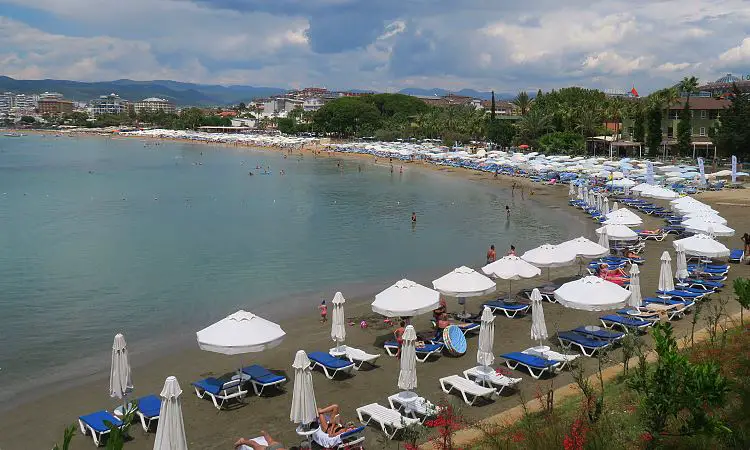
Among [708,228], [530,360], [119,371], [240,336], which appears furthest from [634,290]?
[119,371]

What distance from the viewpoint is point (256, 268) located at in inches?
952

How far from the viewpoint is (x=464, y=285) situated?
550 inches

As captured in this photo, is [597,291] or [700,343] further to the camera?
[597,291]

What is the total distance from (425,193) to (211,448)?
39425 mm

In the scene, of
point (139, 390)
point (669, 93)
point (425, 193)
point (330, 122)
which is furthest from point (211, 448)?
point (330, 122)

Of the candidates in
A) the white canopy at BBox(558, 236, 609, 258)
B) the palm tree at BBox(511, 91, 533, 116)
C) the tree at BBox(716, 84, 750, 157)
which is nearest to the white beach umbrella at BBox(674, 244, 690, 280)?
the white canopy at BBox(558, 236, 609, 258)

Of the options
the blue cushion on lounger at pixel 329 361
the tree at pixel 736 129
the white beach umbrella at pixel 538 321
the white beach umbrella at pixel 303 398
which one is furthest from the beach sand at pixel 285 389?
the tree at pixel 736 129

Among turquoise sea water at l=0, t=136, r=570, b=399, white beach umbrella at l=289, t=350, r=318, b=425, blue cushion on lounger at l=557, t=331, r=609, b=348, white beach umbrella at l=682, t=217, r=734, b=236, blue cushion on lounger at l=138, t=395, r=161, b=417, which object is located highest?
white beach umbrella at l=682, t=217, r=734, b=236

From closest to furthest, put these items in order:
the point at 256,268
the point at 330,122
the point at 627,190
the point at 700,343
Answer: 1. the point at 700,343
2. the point at 256,268
3. the point at 627,190
4. the point at 330,122

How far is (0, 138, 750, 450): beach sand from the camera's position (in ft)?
33.4

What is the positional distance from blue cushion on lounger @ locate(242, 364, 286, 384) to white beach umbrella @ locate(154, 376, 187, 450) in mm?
3268

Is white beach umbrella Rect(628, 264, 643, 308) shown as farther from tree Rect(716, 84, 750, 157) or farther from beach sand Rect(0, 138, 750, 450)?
tree Rect(716, 84, 750, 157)

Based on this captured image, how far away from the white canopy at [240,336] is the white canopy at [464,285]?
4396 mm

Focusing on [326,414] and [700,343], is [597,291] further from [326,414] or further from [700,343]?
[326,414]
